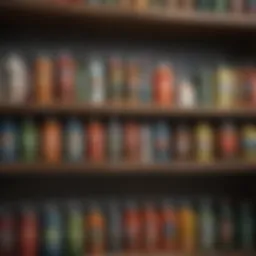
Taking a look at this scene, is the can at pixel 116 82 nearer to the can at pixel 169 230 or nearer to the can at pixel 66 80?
the can at pixel 66 80

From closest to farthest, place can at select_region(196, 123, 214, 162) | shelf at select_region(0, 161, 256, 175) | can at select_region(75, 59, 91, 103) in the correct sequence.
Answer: shelf at select_region(0, 161, 256, 175) < can at select_region(75, 59, 91, 103) < can at select_region(196, 123, 214, 162)

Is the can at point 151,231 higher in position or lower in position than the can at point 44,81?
lower

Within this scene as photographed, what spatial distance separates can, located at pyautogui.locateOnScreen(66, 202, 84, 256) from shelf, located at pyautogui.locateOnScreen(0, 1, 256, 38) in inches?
31.8

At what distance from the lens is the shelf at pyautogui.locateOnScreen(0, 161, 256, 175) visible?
70.4 inches

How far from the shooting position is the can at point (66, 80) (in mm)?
1862

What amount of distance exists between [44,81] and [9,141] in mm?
276

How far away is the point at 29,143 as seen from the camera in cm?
182

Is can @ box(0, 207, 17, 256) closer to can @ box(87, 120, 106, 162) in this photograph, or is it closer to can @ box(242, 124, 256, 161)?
can @ box(87, 120, 106, 162)

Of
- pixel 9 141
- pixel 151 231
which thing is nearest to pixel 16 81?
pixel 9 141

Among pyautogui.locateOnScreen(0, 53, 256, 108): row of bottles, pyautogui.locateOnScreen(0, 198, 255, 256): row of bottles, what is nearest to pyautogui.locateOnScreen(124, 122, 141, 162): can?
pyautogui.locateOnScreen(0, 53, 256, 108): row of bottles

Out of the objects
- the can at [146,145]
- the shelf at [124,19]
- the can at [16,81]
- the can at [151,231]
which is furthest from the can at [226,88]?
the can at [16,81]

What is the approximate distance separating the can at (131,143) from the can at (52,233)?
0.38 metres

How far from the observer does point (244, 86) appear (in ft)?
6.75

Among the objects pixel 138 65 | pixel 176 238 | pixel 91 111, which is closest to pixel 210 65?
pixel 138 65
